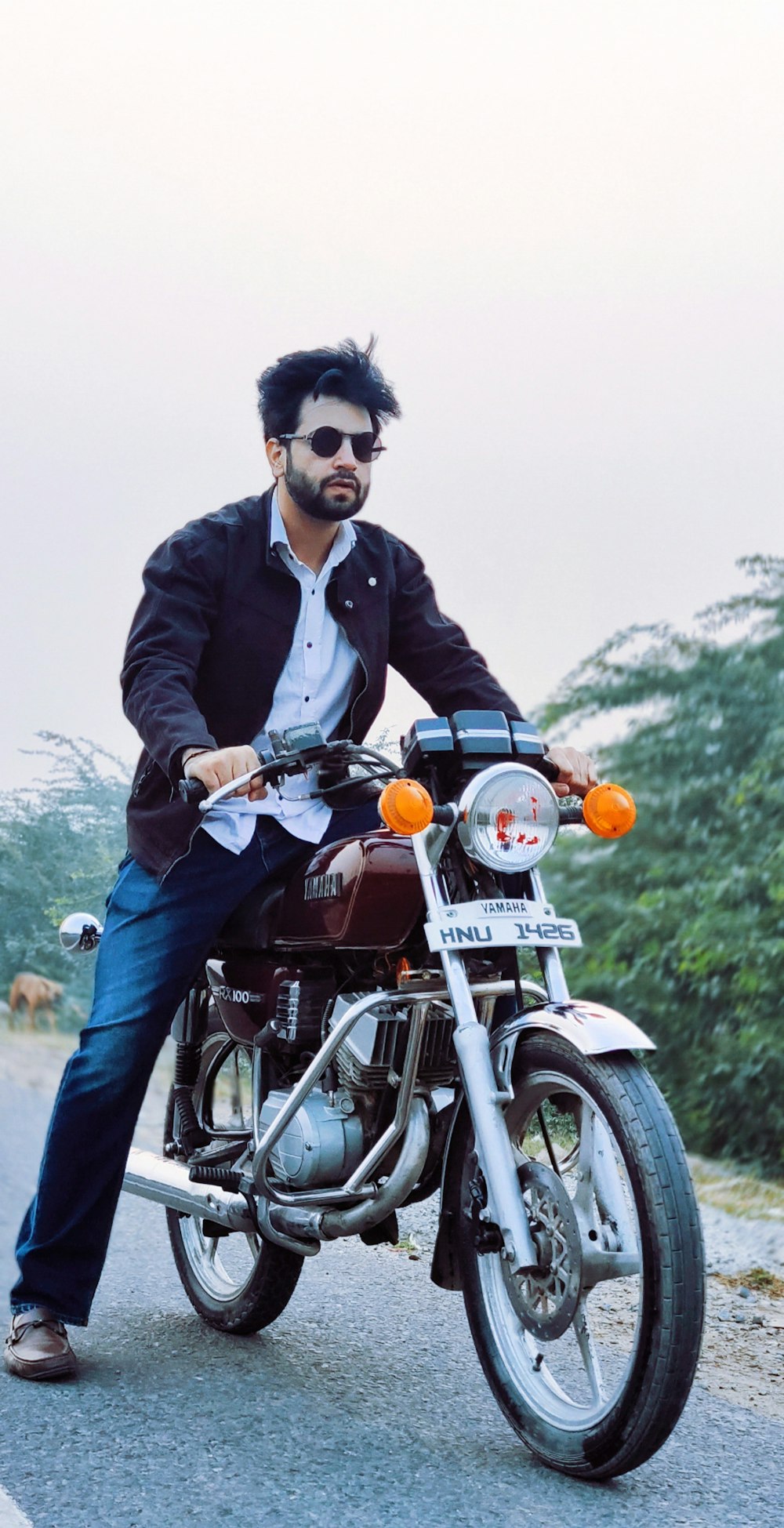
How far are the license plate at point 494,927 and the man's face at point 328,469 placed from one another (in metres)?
0.97

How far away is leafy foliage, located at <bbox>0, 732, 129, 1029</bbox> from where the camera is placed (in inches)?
238

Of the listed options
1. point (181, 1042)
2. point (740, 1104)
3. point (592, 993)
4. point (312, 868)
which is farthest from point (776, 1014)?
point (312, 868)

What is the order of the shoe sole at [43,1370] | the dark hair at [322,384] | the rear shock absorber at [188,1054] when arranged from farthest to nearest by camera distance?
the rear shock absorber at [188,1054] → the dark hair at [322,384] → the shoe sole at [43,1370]

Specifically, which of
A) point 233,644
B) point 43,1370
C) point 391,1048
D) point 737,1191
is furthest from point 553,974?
point 737,1191

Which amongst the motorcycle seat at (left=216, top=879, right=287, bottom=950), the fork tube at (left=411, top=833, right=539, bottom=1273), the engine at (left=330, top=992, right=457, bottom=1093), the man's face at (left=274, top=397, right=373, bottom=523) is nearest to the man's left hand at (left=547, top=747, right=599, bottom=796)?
the fork tube at (left=411, top=833, right=539, bottom=1273)

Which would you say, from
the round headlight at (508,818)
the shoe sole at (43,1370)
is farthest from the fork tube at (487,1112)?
the shoe sole at (43,1370)

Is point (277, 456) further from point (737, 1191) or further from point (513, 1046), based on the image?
point (737, 1191)

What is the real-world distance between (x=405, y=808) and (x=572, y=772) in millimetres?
500

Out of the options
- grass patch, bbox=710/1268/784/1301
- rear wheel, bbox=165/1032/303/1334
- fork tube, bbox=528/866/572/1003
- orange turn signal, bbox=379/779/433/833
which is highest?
orange turn signal, bbox=379/779/433/833

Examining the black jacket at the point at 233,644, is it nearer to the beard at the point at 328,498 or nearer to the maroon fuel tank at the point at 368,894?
the beard at the point at 328,498

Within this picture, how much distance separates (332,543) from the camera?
3.57 metres

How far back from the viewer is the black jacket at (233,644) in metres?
3.31

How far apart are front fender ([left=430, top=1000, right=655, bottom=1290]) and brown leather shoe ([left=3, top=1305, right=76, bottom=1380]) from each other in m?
0.83

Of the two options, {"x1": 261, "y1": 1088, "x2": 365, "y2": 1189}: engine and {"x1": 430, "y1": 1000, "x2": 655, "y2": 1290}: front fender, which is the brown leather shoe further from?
{"x1": 430, "y1": 1000, "x2": 655, "y2": 1290}: front fender
